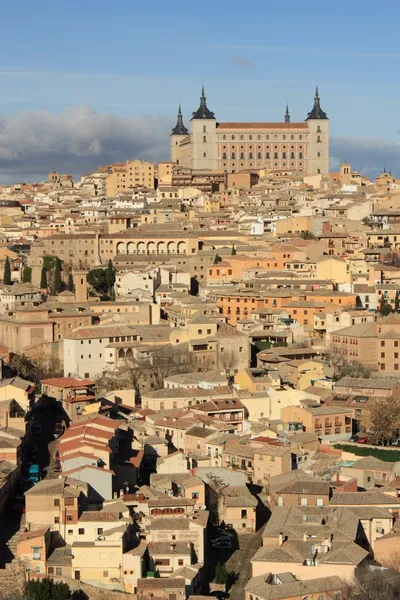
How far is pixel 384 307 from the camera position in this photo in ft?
106

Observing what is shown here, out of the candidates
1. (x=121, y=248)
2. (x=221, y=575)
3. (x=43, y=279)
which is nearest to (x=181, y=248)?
(x=121, y=248)

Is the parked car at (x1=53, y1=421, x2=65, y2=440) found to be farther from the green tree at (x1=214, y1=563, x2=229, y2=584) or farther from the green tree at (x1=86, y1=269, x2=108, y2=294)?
the green tree at (x1=86, y1=269, x2=108, y2=294)

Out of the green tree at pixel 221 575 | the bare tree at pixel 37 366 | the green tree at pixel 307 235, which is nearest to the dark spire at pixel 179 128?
the green tree at pixel 307 235

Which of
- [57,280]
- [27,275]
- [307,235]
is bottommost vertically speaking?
[57,280]

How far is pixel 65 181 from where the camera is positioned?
73.6m

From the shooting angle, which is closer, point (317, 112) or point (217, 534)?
point (217, 534)

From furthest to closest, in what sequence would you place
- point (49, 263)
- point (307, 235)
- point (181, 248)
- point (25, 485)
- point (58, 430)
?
point (307, 235)
point (181, 248)
point (49, 263)
point (58, 430)
point (25, 485)

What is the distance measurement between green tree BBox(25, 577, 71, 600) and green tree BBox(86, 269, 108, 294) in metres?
18.4

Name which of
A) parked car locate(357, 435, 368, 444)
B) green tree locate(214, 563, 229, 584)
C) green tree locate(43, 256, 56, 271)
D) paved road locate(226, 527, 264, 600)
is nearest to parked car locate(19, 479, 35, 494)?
paved road locate(226, 527, 264, 600)

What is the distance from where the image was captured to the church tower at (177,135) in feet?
238

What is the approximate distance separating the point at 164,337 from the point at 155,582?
1220 cm

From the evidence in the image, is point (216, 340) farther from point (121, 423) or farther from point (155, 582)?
point (155, 582)

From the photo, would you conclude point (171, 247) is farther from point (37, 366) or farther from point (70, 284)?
point (37, 366)

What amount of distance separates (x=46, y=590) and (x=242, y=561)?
131 inches
